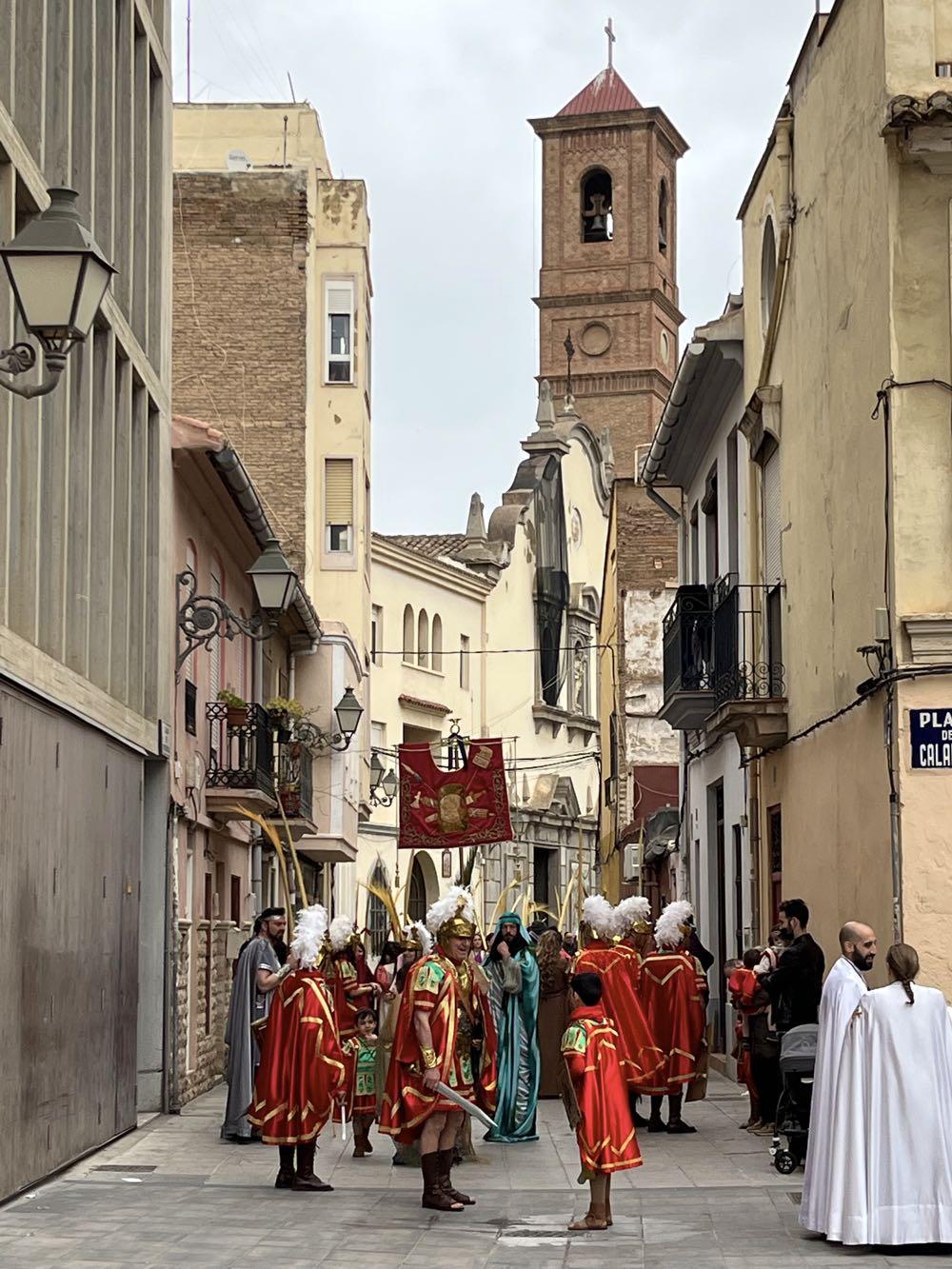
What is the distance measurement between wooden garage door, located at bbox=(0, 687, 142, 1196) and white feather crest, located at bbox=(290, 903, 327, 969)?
1685 mm

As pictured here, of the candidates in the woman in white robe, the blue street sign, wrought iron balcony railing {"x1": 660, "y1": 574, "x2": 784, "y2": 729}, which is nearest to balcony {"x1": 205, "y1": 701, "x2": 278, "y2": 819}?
wrought iron balcony railing {"x1": 660, "y1": 574, "x2": 784, "y2": 729}

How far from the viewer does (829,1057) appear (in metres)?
11.6

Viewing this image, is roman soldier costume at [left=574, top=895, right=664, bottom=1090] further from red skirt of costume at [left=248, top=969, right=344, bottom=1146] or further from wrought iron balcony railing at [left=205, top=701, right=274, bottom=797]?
wrought iron balcony railing at [left=205, top=701, right=274, bottom=797]

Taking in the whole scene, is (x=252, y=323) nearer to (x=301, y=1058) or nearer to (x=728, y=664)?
(x=728, y=664)

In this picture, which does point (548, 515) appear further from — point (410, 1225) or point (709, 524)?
point (410, 1225)

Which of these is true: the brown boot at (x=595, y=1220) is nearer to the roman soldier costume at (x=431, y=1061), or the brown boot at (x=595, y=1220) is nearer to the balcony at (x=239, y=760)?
the roman soldier costume at (x=431, y=1061)

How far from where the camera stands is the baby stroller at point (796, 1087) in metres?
13.7

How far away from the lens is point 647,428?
90.8 m

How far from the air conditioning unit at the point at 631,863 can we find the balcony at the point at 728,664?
13.4 metres

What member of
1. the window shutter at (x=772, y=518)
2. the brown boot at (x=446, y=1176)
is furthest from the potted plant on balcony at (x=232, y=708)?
the brown boot at (x=446, y=1176)

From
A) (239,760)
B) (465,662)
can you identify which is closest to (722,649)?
(239,760)

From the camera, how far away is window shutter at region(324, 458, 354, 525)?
40.2m

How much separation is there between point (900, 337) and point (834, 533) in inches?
95.5

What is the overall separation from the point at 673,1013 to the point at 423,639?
3836 cm
